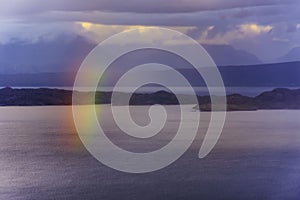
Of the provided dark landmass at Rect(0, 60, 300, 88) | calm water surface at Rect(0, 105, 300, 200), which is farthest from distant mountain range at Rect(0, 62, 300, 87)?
calm water surface at Rect(0, 105, 300, 200)

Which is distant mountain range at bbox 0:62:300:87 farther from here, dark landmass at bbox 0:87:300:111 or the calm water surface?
the calm water surface

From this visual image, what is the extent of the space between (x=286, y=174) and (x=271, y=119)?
0.43 meters

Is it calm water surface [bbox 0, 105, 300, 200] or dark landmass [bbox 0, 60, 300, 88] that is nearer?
dark landmass [bbox 0, 60, 300, 88]

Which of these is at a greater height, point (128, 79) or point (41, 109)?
point (128, 79)

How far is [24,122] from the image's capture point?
3.50 m

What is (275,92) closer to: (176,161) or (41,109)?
(176,161)

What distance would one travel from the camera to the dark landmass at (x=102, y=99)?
3.39 metres

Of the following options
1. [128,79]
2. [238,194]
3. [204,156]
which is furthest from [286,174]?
[128,79]

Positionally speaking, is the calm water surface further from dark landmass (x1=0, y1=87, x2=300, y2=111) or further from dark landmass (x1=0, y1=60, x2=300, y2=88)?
dark landmass (x1=0, y1=60, x2=300, y2=88)

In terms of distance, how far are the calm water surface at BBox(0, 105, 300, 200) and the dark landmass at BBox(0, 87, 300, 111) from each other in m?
0.05

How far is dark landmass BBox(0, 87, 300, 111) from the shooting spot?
339 cm

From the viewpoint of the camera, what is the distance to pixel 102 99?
11.2ft

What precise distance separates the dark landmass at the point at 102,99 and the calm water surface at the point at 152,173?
0.16 ft

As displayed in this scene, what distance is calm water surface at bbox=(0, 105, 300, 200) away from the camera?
11.4 ft
